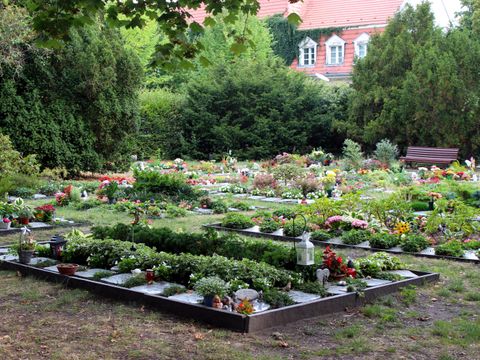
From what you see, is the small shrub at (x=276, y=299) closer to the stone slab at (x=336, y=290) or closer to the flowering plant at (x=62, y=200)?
the stone slab at (x=336, y=290)

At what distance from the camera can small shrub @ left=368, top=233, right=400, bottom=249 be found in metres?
9.54

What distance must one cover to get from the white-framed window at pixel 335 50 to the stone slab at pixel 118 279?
33735 mm

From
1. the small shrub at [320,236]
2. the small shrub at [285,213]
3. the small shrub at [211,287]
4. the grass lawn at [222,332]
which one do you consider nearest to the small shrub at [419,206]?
the small shrub at [285,213]

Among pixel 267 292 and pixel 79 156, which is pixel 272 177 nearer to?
pixel 79 156

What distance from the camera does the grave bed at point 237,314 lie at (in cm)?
581

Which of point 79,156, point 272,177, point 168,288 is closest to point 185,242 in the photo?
point 168,288

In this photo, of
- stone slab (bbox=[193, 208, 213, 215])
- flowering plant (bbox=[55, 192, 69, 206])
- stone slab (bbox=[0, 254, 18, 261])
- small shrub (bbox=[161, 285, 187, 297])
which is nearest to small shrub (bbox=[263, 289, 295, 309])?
small shrub (bbox=[161, 285, 187, 297])

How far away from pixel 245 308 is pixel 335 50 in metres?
35.3

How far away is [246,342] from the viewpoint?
5.46 m

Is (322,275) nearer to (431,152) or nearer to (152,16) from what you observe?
(152,16)

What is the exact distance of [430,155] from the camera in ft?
79.2

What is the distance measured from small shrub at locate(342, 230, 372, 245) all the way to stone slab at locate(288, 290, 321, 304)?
10.9 ft

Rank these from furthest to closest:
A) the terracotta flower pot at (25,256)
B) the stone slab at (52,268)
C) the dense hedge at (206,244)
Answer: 1. the terracotta flower pot at (25,256)
2. the stone slab at (52,268)
3. the dense hedge at (206,244)

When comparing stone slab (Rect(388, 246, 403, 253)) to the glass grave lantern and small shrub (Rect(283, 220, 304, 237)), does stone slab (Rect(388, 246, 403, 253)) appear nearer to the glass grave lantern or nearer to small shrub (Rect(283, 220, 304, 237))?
small shrub (Rect(283, 220, 304, 237))
